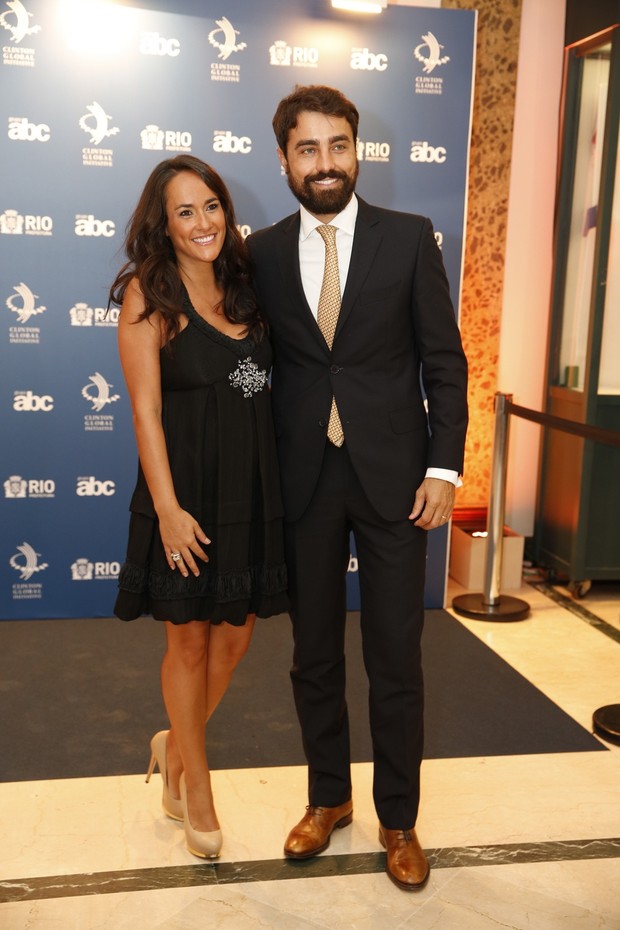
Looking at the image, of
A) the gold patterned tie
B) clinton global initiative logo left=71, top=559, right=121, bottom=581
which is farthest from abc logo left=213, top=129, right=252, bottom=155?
the gold patterned tie

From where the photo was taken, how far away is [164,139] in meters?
4.22

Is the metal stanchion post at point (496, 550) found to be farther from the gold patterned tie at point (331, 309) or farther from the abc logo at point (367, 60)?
the gold patterned tie at point (331, 309)

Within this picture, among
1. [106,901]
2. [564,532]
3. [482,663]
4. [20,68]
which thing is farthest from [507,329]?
[106,901]

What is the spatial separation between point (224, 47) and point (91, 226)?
93 cm

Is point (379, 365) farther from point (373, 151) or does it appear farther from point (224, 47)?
point (224, 47)

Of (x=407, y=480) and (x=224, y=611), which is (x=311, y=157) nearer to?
(x=407, y=480)

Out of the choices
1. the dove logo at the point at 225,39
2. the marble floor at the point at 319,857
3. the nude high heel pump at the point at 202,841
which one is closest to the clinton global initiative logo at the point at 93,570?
the marble floor at the point at 319,857

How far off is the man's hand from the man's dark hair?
0.86 meters

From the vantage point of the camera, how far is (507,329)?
5301 mm

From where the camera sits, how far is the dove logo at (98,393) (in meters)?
4.34

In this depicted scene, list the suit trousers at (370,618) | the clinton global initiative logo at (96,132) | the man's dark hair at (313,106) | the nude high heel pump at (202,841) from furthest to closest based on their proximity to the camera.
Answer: the clinton global initiative logo at (96,132)
the nude high heel pump at (202,841)
the suit trousers at (370,618)
the man's dark hair at (313,106)

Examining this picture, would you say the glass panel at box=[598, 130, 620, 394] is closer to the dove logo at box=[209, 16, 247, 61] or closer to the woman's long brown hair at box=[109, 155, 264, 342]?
the dove logo at box=[209, 16, 247, 61]

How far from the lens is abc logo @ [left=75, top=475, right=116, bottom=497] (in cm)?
439

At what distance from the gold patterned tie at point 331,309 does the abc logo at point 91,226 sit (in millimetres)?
2102
